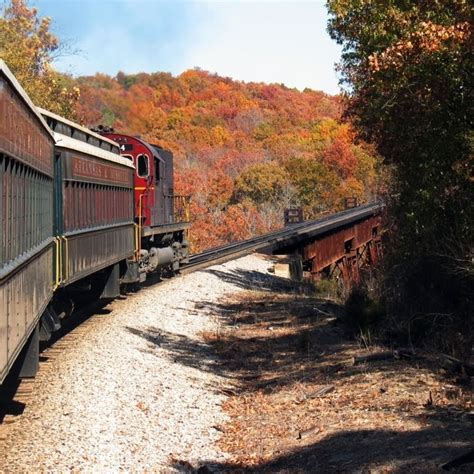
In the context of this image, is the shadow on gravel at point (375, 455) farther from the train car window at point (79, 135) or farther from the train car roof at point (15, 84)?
the train car window at point (79, 135)

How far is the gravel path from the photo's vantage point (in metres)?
6.82

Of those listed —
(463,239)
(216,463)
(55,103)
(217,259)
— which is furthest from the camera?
(55,103)

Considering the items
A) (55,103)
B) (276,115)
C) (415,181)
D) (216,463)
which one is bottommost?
(216,463)

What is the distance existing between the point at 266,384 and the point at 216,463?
3.30 m

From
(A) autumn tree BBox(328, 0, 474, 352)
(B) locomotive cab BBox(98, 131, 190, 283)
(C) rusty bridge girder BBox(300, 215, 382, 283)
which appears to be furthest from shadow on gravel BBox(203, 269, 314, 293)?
(A) autumn tree BBox(328, 0, 474, 352)

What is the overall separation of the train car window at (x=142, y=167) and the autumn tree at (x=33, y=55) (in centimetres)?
1096

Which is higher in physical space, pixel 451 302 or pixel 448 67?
pixel 448 67

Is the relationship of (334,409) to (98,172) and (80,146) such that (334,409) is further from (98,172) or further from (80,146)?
Result: (98,172)

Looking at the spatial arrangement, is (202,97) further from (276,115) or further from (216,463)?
(216,463)

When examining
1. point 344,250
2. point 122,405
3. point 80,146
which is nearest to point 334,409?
point 122,405

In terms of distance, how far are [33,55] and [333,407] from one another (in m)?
27.5

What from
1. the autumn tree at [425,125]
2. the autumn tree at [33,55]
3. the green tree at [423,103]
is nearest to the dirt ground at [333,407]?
the autumn tree at [425,125]

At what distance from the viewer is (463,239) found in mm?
12641

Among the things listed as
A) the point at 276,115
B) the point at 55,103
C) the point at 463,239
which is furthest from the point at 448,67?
the point at 276,115
